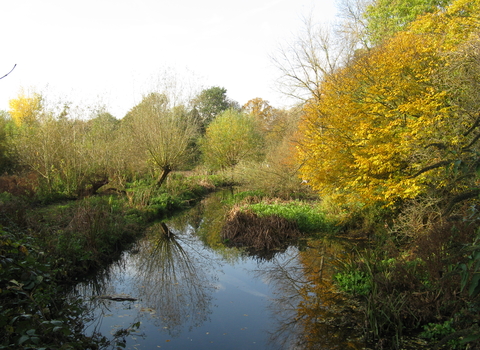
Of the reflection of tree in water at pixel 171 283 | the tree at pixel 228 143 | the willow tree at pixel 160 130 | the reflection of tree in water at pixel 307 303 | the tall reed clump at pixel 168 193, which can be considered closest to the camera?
the reflection of tree in water at pixel 307 303

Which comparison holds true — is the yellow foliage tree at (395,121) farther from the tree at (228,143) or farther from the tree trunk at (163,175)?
the tree at (228,143)

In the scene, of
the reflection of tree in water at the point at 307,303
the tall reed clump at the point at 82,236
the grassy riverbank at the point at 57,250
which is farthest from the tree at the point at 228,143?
the reflection of tree in water at the point at 307,303

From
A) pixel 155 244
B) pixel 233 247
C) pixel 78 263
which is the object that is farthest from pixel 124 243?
pixel 233 247

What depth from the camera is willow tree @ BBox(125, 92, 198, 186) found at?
17688 millimetres

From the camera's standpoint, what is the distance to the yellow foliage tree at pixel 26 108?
16013 millimetres

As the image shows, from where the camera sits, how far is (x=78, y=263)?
27.3 feet

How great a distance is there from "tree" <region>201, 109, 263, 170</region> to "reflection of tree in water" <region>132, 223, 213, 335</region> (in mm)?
17009

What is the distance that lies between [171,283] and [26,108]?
21212 mm

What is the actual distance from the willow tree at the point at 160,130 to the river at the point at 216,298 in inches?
269

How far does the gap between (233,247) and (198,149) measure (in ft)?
62.1

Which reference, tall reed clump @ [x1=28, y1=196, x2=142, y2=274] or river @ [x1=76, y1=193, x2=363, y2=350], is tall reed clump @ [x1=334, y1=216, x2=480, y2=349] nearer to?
river @ [x1=76, y1=193, x2=363, y2=350]

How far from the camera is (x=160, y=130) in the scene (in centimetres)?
1764

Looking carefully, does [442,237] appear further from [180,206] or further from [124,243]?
[180,206]

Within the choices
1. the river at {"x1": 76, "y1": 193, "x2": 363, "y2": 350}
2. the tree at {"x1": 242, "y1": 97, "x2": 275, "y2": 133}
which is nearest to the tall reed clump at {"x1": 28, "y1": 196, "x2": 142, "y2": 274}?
the river at {"x1": 76, "y1": 193, "x2": 363, "y2": 350}
